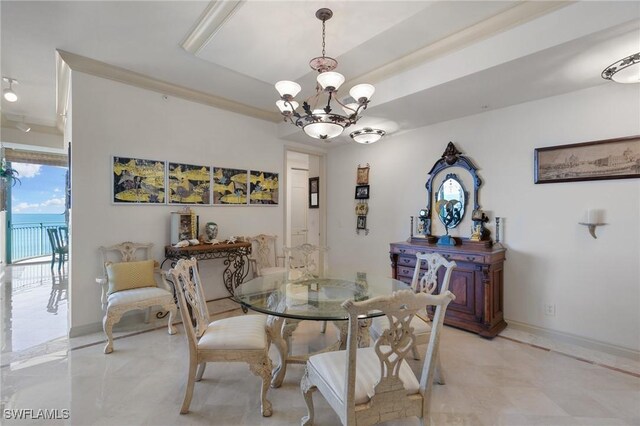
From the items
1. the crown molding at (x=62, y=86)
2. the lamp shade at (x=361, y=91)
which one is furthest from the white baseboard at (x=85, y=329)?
the lamp shade at (x=361, y=91)

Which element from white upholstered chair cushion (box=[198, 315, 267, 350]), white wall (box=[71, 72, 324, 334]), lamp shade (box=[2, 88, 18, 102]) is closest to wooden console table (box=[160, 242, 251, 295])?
white wall (box=[71, 72, 324, 334])

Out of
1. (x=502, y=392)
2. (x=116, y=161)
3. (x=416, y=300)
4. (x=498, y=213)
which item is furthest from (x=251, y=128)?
(x=502, y=392)

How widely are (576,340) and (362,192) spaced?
123 inches

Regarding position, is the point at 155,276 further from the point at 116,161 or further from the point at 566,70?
the point at 566,70

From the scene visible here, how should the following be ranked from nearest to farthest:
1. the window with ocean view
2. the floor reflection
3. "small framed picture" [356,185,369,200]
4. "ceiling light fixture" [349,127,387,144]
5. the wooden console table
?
the floor reflection, "ceiling light fixture" [349,127,387,144], the wooden console table, "small framed picture" [356,185,369,200], the window with ocean view

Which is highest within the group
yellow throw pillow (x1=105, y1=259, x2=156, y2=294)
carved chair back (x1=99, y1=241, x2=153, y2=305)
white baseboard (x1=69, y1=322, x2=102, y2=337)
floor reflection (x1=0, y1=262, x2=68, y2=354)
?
carved chair back (x1=99, y1=241, x2=153, y2=305)

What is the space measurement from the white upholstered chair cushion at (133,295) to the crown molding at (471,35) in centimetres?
326

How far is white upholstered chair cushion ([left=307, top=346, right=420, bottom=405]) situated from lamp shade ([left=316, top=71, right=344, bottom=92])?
1.80 m

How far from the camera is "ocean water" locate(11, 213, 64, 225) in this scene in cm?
706

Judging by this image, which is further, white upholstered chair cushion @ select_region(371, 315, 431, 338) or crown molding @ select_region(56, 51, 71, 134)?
crown molding @ select_region(56, 51, 71, 134)

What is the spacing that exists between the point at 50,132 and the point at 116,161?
403 cm

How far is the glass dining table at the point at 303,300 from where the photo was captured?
1900 millimetres

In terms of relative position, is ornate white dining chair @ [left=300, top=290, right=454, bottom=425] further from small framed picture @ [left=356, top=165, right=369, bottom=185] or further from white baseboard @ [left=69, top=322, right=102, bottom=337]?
small framed picture @ [left=356, top=165, right=369, bottom=185]

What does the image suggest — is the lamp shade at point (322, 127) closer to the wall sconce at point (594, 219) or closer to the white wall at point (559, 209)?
the white wall at point (559, 209)
